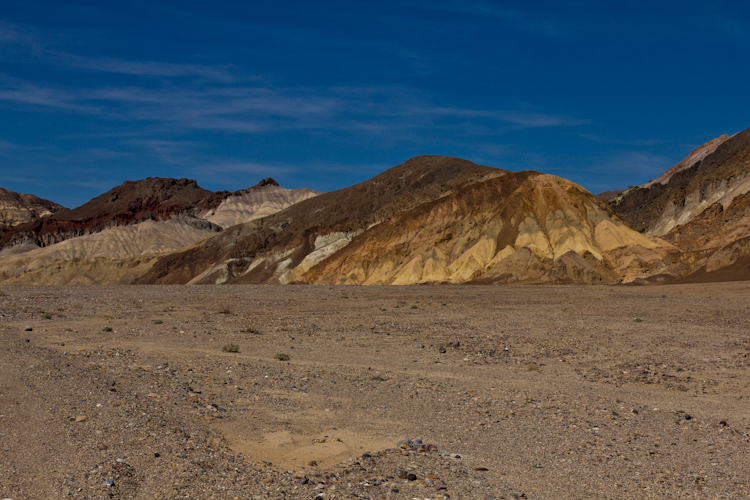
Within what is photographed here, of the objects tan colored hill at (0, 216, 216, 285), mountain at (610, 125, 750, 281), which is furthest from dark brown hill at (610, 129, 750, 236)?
tan colored hill at (0, 216, 216, 285)

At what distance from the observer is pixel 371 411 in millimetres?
10750

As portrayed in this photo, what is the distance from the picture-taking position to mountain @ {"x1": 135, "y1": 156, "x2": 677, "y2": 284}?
58.7 metres

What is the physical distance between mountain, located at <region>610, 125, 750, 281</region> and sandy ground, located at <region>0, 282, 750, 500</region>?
35896mm

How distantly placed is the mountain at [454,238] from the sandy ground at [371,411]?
3730cm

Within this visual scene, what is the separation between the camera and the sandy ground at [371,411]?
7.25m

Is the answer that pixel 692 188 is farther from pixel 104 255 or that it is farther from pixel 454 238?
pixel 104 255

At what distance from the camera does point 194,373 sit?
42.5 feet

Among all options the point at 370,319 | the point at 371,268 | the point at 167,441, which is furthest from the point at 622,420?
the point at 371,268

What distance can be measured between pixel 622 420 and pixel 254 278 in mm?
73624

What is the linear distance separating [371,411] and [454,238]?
57.6m

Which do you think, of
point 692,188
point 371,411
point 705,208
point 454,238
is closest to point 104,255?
point 454,238

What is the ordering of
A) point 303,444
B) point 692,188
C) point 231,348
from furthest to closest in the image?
point 692,188 < point 231,348 < point 303,444

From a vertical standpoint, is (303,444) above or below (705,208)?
below

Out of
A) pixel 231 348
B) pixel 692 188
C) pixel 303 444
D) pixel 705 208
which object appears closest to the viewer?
pixel 303 444
